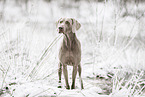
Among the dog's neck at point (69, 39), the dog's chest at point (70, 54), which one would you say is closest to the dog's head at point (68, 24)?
the dog's neck at point (69, 39)

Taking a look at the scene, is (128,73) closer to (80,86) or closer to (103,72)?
(103,72)

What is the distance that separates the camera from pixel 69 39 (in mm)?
1644

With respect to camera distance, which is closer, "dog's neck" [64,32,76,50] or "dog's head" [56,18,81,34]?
"dog's head" [56,18,81,34]

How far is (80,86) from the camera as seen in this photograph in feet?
5.94

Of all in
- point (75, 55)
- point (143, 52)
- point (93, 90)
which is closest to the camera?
point (75, 55)

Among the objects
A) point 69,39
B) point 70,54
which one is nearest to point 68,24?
point 69,39

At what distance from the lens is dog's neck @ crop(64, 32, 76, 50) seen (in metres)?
1.63

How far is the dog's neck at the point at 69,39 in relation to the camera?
163cm

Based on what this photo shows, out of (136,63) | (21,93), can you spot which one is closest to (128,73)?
(136,63)

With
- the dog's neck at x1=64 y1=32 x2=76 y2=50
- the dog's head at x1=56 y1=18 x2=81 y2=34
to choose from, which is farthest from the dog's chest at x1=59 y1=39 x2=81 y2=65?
the dog's head at x1=56 y1=18 x2=81 y2=34

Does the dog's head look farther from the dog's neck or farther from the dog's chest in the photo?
the dog's chest

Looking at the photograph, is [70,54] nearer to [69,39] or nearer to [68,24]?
[69,39]

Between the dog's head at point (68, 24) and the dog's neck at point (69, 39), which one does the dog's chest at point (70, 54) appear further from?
the dog's head at point (68, 24)

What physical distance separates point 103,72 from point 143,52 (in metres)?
1.12
